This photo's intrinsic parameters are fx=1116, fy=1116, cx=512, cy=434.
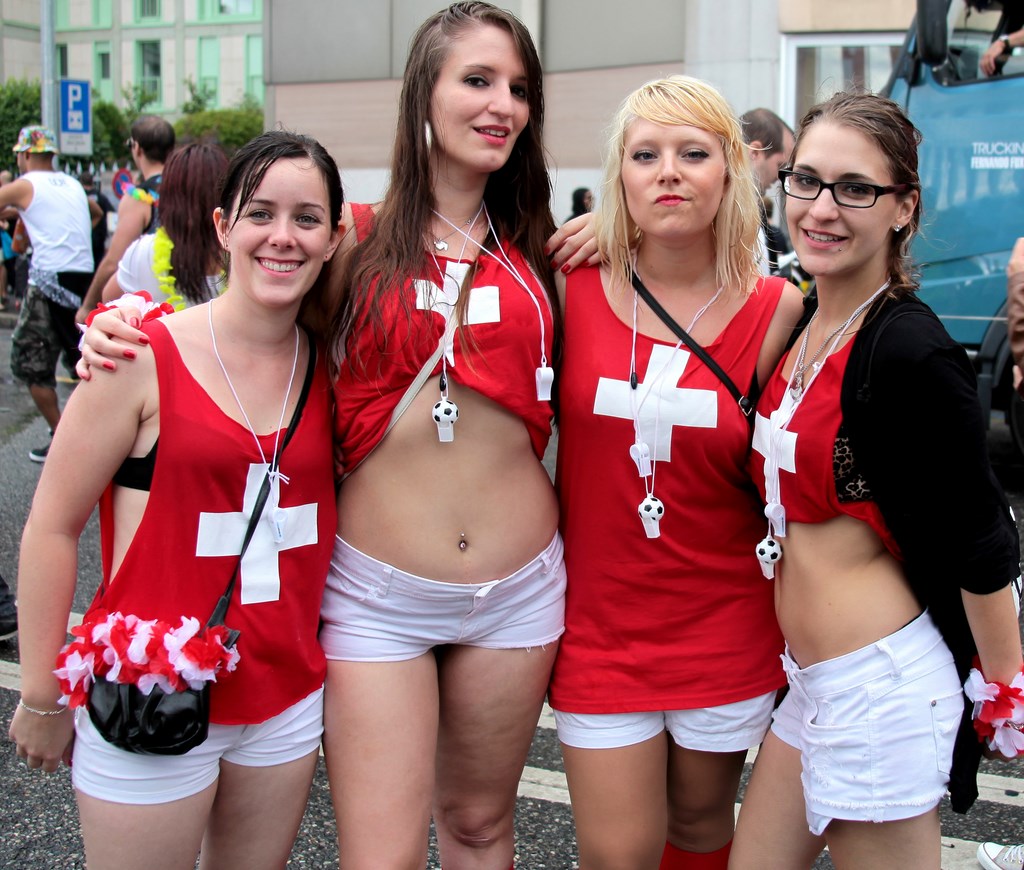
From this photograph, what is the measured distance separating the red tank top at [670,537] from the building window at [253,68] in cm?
5116

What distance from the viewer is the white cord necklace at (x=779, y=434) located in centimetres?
203

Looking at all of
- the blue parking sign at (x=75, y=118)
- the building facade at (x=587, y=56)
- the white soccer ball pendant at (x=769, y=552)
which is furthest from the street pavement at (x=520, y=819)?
the blue parking sign at (x=75, y=118)

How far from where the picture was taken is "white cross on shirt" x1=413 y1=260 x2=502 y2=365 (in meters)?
2.24

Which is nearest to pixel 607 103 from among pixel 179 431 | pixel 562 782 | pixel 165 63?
pixel 562 782

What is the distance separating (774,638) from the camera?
91.8 inches

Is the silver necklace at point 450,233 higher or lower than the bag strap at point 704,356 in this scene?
higher

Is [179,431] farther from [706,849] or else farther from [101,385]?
[706,849]

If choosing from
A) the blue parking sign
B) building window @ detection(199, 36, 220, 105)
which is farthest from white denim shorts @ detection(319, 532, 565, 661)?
building window @ detection(199, 36, 220, 105)

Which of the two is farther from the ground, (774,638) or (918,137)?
(918,137)

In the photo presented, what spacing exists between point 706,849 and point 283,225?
156 centimetres

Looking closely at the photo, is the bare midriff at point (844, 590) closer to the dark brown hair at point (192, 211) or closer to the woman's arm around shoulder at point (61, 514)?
the woman's arm around shoulder at point (61, 514)

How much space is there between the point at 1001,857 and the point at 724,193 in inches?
69.9

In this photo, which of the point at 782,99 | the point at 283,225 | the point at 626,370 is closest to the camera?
the point at 283,225

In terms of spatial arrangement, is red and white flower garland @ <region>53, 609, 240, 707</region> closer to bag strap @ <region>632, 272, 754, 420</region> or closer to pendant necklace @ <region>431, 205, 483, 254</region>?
pendant necklace @ <region>431, 205, 483, 254</region>
